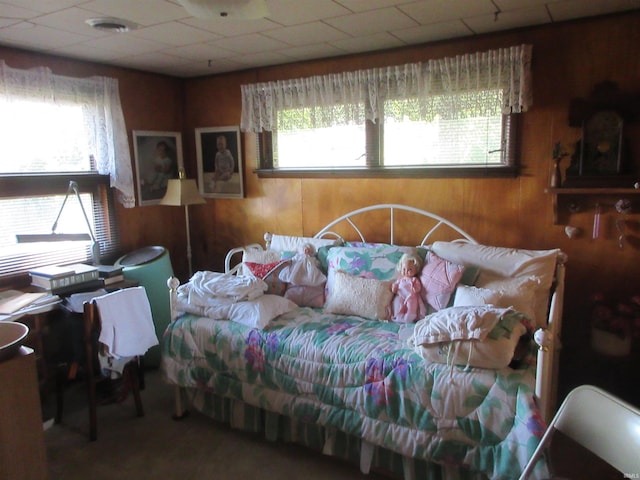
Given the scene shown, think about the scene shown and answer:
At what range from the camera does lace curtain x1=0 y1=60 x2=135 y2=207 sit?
295 cm

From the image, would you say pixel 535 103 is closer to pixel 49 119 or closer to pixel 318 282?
pixel 318 282

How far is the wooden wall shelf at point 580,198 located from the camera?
2543 millimetres

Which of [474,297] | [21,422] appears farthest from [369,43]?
[21,422]

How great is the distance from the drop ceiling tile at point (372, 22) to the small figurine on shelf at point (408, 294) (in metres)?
1.28

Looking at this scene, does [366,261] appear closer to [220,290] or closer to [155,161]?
[220,290]

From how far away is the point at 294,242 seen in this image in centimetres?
331

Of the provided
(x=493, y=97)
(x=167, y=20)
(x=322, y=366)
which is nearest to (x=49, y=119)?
(x=167, y=20)

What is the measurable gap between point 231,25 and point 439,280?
5.78 feet

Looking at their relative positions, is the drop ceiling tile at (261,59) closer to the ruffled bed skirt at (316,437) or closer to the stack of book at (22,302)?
the stack of book at (22,302)

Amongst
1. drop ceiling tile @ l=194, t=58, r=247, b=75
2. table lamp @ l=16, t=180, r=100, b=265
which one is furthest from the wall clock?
table lamp @ l=16, t=180, r=100, b=265

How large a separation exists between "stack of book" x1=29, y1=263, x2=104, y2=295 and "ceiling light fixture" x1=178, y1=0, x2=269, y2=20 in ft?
6.23

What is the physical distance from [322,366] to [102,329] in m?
1.21

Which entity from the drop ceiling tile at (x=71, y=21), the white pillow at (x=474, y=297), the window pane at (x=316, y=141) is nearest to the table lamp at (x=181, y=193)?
the window pane at (x=316, y=141)

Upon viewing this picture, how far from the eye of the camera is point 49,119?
10.2 ft
